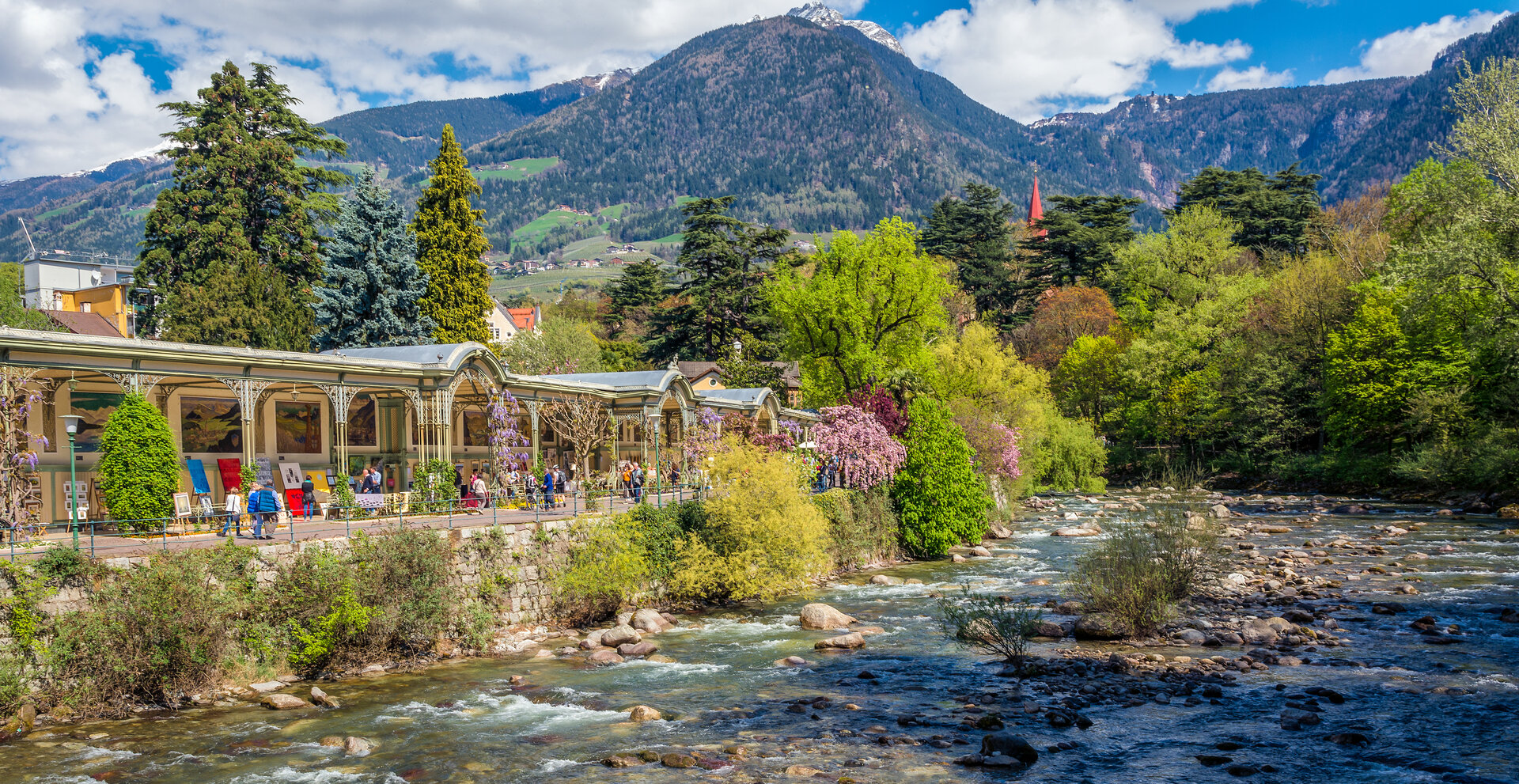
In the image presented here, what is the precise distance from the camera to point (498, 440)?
92.4 feet

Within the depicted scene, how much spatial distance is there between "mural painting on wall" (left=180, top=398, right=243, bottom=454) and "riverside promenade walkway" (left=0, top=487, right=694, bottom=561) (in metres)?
3.02

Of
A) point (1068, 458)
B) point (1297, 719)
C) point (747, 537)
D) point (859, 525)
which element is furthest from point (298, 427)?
point (1068, 458)

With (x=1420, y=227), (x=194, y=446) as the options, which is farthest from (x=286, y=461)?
(x=1420, y=227)

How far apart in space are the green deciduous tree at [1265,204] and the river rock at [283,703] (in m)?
64.5

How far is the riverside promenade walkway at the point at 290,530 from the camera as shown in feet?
49.9

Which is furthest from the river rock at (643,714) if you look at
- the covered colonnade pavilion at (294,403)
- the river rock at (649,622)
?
the covered colonnade pavilion at (294,403)

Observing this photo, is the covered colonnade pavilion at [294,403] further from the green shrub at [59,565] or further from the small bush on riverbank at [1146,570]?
the small bush on riverbank at [1146,570]

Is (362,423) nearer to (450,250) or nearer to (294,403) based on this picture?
(294,403)

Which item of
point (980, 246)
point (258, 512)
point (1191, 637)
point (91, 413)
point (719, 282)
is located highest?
point (980, 246)

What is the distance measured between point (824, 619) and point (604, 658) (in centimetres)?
499

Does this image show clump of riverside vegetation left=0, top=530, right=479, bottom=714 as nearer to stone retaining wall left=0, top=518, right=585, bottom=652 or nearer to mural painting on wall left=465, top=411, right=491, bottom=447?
stone retaining wall left=0, top=518, right=585, bottom=652

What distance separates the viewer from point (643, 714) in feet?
46.1

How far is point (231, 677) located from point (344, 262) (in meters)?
30.6

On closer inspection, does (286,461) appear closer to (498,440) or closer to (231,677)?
(498,440)
